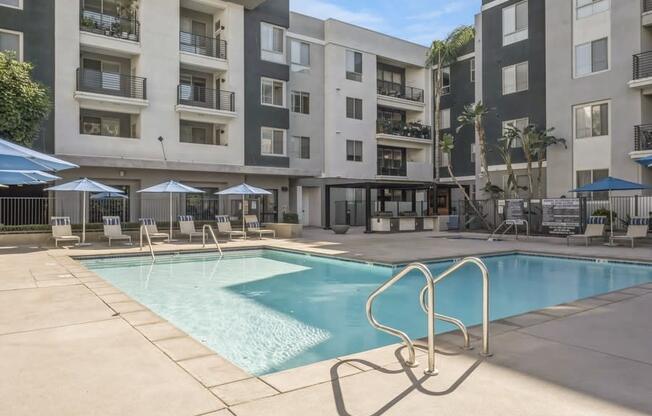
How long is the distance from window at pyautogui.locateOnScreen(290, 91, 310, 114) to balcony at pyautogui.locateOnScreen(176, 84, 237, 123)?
16.7ft

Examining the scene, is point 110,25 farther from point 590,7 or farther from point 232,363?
point 590,7

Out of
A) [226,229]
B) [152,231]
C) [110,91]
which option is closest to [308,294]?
[226,229]

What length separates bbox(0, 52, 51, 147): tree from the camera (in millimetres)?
16453

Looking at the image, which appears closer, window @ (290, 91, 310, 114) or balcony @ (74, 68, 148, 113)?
balcony @ (74, 68, 148, 113)

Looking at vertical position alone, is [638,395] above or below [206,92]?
below

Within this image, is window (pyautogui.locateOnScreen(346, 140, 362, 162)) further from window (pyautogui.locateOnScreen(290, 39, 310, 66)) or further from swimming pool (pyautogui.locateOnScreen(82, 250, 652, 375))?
swimming pool (pyautogui.locateOnScreen(82, 250, 652, 375))

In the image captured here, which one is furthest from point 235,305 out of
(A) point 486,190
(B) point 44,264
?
(A) point 486,190

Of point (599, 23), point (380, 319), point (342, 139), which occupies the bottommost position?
point (380, 319)

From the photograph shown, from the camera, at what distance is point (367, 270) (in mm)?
13047

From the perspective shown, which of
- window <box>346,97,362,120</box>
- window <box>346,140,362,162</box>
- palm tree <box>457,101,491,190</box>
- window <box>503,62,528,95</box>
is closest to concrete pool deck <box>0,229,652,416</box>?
palm tree <box>457,101,491,190</box>

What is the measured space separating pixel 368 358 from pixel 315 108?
88.9 ft

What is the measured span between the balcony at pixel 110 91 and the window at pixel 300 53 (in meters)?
10.2

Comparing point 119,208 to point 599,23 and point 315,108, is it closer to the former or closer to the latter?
point 315,108

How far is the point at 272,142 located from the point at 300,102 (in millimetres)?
4111
